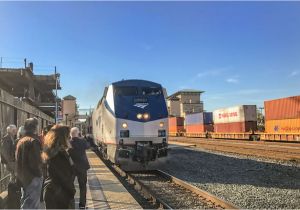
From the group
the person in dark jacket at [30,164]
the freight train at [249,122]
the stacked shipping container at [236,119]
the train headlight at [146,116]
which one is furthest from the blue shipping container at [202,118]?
the person in dark jacket at [30,164]

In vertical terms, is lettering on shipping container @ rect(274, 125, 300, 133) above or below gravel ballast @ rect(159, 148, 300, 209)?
above

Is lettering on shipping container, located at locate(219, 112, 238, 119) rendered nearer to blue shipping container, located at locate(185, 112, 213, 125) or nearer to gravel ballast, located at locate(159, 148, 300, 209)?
blue shipping container, located at locate(185, 112, 213, 125)

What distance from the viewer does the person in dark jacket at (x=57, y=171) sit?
514cm

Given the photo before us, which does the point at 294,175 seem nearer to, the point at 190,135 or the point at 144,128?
the point at 144,128

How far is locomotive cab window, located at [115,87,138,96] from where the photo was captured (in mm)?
14781

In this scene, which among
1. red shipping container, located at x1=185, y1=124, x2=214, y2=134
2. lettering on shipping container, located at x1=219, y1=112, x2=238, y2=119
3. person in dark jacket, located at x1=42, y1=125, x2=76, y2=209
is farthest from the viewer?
red shipping container, located at x1=185, y1=124, x2=214, y2=134

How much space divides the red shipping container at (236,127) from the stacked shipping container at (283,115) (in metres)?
5.30

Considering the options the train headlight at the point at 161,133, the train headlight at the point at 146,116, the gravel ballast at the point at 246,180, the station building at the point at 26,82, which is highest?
the station building at the point at 26,82

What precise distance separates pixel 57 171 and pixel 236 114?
42.0 metres

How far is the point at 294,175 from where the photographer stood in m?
14.8

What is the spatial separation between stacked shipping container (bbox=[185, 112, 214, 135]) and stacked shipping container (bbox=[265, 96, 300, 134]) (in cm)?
1766

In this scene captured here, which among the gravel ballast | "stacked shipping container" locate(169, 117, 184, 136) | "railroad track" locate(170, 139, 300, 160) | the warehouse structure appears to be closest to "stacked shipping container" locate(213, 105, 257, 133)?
"railroad track" locate(170, 139, 300, 160)

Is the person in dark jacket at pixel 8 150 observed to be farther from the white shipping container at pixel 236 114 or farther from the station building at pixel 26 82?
the white shipping container at pixel 236 114

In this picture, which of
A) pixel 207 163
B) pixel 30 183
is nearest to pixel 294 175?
pixel 207 163
